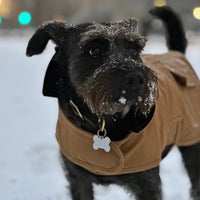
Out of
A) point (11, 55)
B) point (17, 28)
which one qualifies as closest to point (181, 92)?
point (11, 55)

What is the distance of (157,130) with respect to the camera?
392cm

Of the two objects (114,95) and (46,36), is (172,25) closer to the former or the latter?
(46,36)

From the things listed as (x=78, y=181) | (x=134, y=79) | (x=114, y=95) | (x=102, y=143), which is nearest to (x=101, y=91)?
(x=114, y=95)

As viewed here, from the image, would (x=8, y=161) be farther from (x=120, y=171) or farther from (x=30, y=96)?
(x=30, y=96)

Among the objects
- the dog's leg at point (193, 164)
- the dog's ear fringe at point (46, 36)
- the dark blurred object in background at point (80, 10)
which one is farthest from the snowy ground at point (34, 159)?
the dark blurred object in background at point (80, 10)

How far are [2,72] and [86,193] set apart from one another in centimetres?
906

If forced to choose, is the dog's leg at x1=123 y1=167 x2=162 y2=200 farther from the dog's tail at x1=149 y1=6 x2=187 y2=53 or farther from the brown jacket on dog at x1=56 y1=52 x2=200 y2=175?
the dog's tail at x1=149 y1=6 x2=187 y2=53

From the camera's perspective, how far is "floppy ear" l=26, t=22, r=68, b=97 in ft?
12.9

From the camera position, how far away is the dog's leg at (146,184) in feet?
12.8

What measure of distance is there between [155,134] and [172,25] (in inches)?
62.6

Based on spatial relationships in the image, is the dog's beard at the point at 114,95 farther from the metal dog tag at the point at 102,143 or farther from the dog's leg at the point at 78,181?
the dog's leg at the point at 78,181

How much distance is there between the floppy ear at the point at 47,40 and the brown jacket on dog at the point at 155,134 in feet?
0.71

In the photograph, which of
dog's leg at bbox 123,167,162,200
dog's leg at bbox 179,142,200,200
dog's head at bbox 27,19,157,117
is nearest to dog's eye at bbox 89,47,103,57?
dog's head at bbox 27,19,157,117

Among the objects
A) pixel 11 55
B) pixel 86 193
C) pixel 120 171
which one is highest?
pixel 120 171
